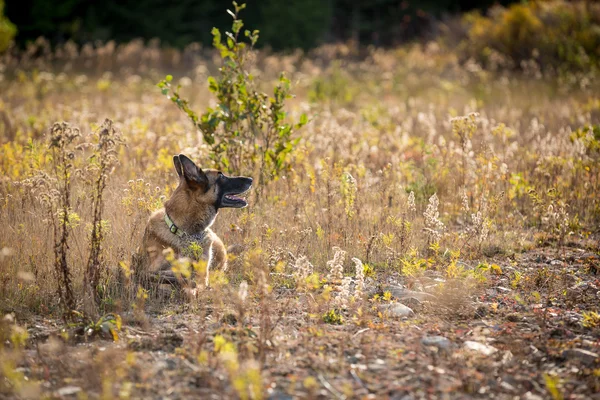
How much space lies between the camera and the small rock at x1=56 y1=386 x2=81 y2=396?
3.74m

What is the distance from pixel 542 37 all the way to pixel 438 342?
1739cm

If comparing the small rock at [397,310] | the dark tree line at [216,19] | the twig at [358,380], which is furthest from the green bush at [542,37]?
the twig at [358,380]

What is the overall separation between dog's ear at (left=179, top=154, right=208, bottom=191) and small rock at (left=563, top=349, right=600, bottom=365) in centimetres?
350

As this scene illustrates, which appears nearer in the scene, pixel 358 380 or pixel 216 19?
pixel 358 380

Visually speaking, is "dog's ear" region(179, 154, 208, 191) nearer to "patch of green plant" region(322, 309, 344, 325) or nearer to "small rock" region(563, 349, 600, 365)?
"patch of green plant" region(322, 309, 344, 325)

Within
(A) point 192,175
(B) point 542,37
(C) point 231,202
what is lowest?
(C) point 231,202

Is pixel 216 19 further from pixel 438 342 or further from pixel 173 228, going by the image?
pixel 438 342

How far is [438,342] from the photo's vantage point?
453 cm

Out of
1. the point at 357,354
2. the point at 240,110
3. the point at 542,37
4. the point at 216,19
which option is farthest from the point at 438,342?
the point at 216,19

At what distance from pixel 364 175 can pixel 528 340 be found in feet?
13.2

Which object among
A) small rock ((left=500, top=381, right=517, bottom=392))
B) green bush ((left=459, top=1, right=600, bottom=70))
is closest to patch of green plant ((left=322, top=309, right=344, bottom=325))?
small rock ((left=500, top=381, right=517, bottom=392))

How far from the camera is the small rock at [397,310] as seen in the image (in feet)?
16.8

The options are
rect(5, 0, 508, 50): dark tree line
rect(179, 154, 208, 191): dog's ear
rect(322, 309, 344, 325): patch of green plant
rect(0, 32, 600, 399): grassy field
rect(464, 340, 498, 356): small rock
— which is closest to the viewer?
rect(0, 32, 600, 399): grassy field

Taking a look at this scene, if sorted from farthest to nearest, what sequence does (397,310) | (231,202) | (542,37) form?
(542,37)
(231,202)
(397,310)
